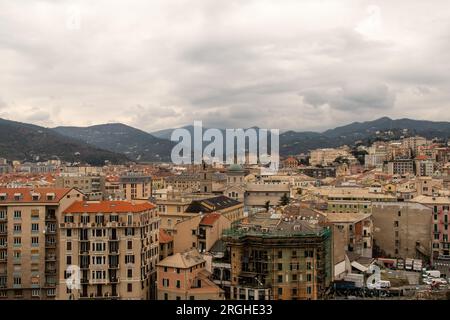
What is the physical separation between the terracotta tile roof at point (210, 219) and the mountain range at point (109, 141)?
128 ft

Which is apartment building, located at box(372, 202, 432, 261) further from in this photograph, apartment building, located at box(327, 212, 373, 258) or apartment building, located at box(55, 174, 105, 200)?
apartment building, located at box(55, 174, 105, 200)

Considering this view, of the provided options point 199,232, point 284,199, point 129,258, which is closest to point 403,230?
point 199,232

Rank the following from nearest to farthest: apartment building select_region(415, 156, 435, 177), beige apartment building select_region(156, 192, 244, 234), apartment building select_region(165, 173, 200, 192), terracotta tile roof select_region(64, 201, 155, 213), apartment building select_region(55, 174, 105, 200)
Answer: terracotta tile roof select_region(64, 201, 155, 213) < beige apartment building select_region(156, 192, 244, 234) < apartment building select_region(55, 174, 105, 200) < apartment building select_region(165, 173, 200, 192) < apartment building select_region(415, 156, 435, 177)

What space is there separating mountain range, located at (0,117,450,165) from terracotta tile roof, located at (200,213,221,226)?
1540 inches

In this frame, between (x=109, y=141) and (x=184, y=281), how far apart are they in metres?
66.4

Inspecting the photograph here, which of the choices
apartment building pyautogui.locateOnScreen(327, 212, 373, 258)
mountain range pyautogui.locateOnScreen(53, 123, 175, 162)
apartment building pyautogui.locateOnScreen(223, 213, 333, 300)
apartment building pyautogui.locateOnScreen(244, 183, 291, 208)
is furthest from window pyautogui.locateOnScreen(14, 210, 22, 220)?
mountain range pyautogui.locateOnScreen(53, 123, 175, 162)

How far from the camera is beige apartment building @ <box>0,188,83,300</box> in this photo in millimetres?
11260

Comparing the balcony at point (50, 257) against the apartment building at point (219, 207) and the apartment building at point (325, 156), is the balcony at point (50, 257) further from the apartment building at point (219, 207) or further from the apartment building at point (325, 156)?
the apartment building at point (325, 156)

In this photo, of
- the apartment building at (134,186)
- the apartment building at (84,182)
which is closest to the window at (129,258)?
the apartment building at (84,182)

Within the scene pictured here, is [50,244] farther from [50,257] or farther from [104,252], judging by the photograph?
[104,252]

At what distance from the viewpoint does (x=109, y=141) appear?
244ft

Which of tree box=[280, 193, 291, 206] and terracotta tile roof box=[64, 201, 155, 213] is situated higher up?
terracotta tile roof box=[64, 201, 155, 213]

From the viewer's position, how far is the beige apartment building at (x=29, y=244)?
1126 cm

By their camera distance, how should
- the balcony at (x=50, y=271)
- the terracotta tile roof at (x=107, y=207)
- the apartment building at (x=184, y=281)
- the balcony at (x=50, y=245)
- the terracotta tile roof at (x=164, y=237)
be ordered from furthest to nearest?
the terracotta tile roof at (x=164, y=237) → the balcony at (x=50, y=245) → the balcony at (x=50, y=271) → the terracotta tile roof at (x=107, y=207) → the apartment building at (x=184, y=281)
